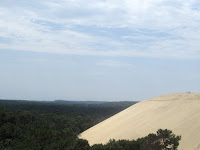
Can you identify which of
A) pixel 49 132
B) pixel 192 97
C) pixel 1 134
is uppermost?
pixel 192 97

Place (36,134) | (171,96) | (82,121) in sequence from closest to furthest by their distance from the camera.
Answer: (36,134) < (171,96) < (82,121)

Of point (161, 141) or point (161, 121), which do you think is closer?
point (161, 141)

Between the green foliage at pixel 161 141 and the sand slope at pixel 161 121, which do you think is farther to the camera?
the sand slope at pixel 161 121

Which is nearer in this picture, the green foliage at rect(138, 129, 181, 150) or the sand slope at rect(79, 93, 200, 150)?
the green foliage at rect(138, 129, 181, 150)

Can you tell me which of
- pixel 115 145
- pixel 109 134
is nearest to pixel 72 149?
pixel 115 145

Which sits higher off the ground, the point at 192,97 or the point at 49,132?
the point at 192,97

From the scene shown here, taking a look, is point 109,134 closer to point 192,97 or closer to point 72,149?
point 192,97

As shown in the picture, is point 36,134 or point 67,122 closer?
point 36,134

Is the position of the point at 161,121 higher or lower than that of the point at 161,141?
higher
